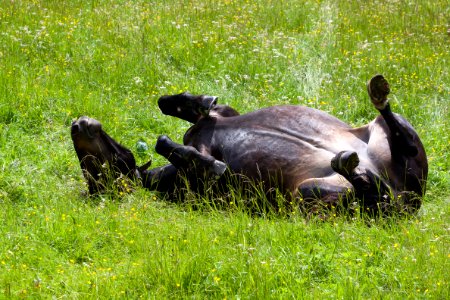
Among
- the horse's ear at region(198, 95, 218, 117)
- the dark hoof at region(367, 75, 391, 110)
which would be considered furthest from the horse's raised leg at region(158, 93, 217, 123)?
the dark hoof at region(367, 75, 391, 110)

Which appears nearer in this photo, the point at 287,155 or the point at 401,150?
the point at 401,150

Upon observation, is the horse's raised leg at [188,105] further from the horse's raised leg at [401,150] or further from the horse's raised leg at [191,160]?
the horse's raised leg at [401,150]

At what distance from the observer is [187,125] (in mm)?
9578

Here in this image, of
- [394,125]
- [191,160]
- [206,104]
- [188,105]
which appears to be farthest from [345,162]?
[188,105]

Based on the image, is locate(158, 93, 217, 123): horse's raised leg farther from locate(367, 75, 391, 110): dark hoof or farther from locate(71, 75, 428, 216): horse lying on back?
locate(367, 75, 391, 110): dark hoof

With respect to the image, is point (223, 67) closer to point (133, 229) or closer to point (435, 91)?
point (435, 91)

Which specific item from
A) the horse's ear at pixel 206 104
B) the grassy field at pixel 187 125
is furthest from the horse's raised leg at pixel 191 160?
the horse's ear at pixel 206 104

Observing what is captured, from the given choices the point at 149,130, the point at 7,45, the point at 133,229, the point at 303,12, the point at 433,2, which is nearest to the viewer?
the point at 133,229

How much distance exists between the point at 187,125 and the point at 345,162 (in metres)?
3.35

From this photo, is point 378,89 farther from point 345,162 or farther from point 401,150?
point 345,162

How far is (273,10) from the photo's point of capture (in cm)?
1325

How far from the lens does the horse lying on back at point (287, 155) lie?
674cm

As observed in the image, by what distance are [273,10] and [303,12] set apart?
0.47 meters

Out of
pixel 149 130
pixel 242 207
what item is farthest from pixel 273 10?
pixel 242 207
